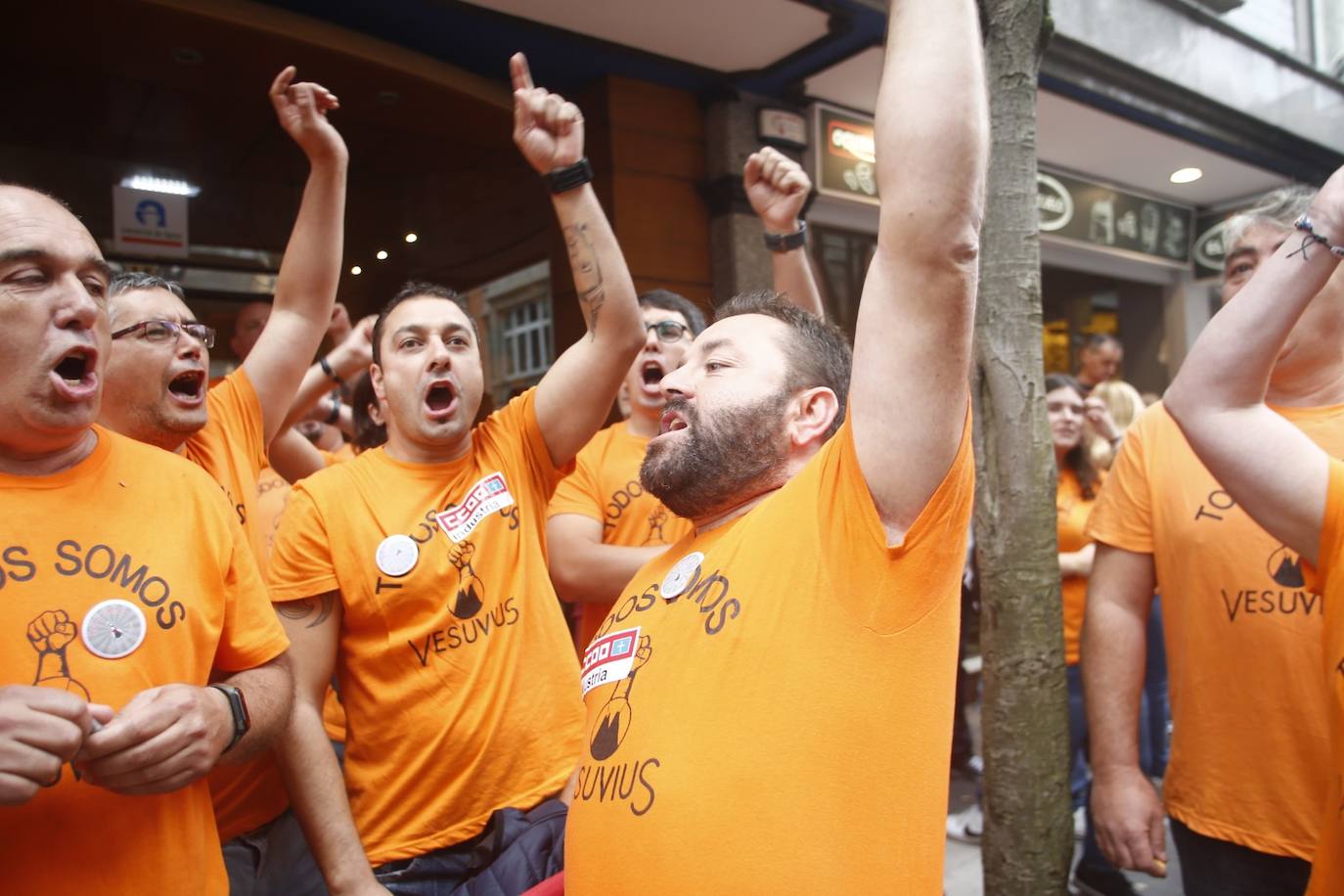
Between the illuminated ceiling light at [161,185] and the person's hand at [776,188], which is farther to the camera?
the illuminated ceiling light at [161,185]

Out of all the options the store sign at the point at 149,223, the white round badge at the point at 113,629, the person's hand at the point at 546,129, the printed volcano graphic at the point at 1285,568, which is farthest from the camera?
the store sign at the point at 149,223

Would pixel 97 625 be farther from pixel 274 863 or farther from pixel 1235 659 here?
pixel 1235 659

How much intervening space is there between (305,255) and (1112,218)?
28.3 ft

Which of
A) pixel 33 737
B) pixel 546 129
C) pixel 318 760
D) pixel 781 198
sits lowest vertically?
pixel 318 760

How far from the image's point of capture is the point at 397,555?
94.8 inches

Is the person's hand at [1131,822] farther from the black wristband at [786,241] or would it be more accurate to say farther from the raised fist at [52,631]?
the raised fist at [52,631]

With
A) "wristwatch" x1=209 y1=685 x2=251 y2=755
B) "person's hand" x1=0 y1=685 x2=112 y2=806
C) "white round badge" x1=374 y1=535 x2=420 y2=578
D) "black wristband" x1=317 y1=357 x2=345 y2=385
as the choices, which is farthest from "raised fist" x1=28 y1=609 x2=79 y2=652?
"black wristband" x1=317 y1=357 x2=345 y2=385

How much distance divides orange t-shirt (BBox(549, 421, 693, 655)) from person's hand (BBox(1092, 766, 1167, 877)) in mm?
1402

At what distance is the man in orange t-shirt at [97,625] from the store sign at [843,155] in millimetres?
5540

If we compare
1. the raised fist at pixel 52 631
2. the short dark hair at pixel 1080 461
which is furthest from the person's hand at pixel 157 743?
the short dark hair at pixel 1080 461

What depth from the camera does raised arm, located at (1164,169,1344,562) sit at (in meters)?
1.84

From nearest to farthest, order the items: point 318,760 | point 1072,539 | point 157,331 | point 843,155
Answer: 1. point 318,760
2. point 157,331
3. point 1072,539
4. point 843,155

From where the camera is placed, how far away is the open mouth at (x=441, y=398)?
2.63m

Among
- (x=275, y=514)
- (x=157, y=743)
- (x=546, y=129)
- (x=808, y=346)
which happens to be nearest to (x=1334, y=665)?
(x=808, y=346)
